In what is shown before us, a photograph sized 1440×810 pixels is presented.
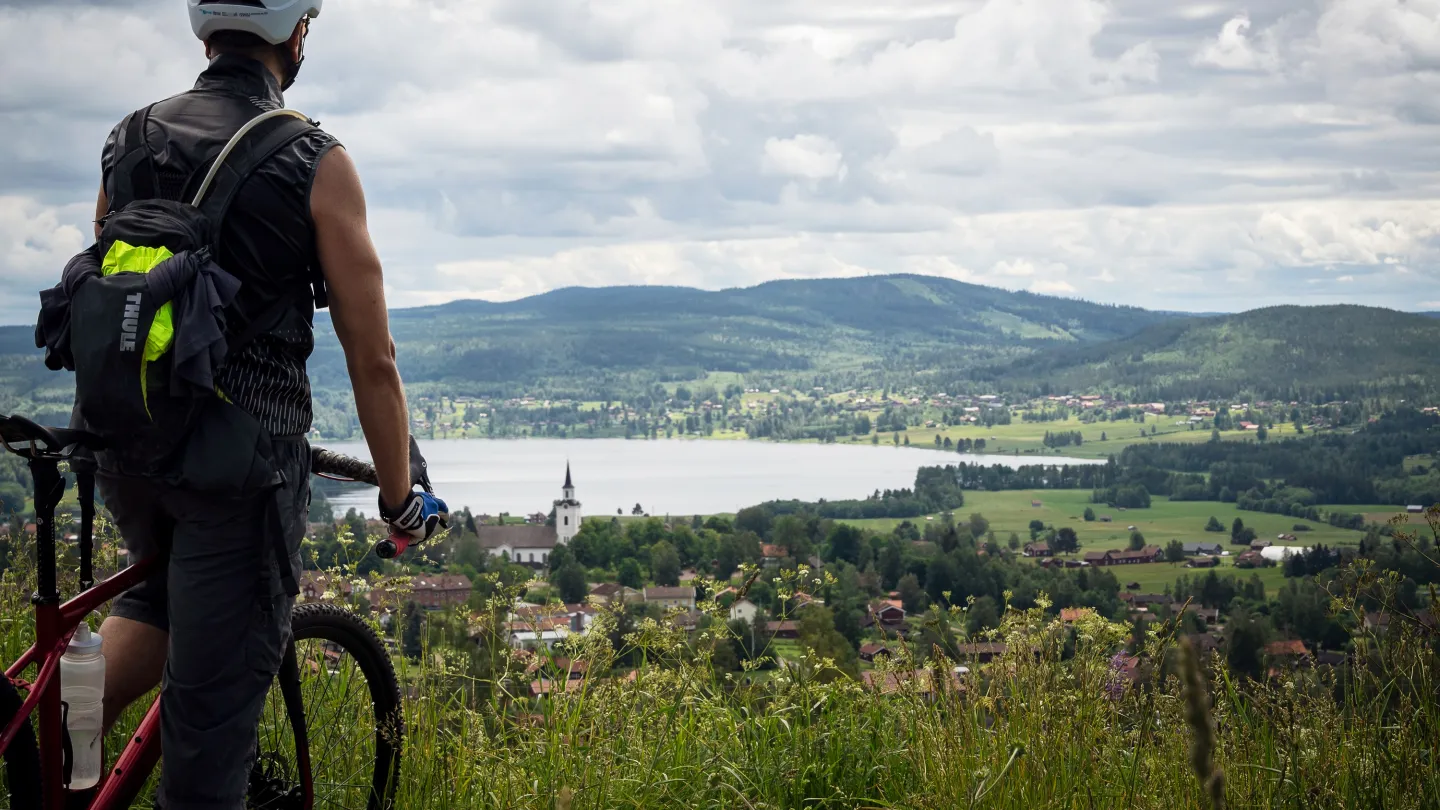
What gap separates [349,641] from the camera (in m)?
2.73

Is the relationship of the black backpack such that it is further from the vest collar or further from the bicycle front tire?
the bicycle front tire

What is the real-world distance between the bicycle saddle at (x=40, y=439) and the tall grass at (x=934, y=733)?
3.76 feet

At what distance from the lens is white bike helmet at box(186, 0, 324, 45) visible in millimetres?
2115

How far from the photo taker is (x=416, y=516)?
88.7 inches

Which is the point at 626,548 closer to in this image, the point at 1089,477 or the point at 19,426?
the point at 19,426

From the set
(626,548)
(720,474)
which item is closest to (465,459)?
(720,474)

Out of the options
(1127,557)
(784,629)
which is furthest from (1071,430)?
(784,629)

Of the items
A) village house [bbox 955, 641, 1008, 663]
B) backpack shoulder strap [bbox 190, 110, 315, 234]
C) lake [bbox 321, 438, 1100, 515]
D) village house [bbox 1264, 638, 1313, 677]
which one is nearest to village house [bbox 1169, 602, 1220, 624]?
village house [bbox 1264, 638, 1313, 677]

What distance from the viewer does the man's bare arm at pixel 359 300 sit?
2.04m

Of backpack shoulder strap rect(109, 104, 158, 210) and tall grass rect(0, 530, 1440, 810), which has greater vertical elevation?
backpack shoulder strap rect(109, 104, 158, 210)

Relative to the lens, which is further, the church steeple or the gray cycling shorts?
the church steeple

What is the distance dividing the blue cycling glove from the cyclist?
0.39 ft

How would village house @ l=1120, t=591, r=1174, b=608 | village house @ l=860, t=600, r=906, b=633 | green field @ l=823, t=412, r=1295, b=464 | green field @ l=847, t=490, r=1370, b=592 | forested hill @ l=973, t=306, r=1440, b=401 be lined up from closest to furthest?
1. village house @ l=860, t=600, r=906, b=633
2. village house @ l=1120, t=591, r=1174, b=608
3. green field @ l=847, t=490, r=1370, b=592
4. green field @ l=823, t=412, r=1295, b=464
5. forested hill @ l=973, t=306, r=1440, b=401

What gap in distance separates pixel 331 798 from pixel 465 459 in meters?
124
